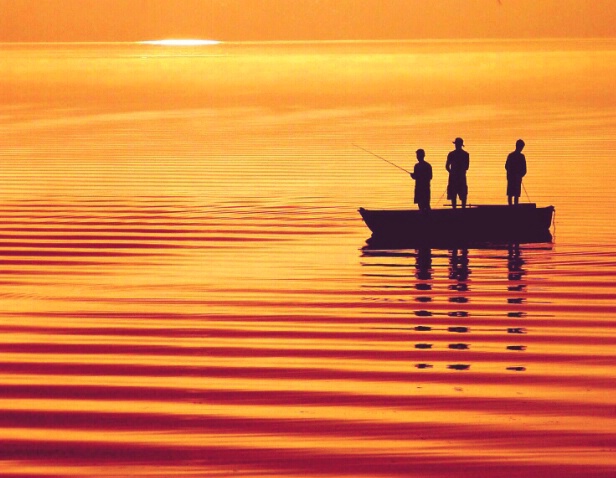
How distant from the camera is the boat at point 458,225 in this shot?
22766mm

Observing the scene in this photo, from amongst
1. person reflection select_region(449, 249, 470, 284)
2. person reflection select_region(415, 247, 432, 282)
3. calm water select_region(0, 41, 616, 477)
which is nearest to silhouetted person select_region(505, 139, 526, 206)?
calm water select_region(0, 41, 616, 477)

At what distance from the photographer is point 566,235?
2400 cm

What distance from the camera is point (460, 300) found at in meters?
17.4

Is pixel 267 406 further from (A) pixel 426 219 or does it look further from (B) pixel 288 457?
(A) pixel 426 219

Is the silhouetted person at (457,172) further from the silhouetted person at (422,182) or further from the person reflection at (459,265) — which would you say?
the person reflection at (459,265)

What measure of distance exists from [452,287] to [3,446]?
867cm

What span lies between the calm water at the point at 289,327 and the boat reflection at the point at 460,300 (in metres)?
0.05

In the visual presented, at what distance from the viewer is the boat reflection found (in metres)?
14.0

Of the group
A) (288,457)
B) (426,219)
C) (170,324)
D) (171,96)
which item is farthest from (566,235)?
(171,96)

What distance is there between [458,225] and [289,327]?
7.75m

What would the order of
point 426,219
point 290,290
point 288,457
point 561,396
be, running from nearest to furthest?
point 288,457 < point 561,396 < point 290,290 < point 426,219

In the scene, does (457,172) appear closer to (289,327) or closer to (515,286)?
(515,286)

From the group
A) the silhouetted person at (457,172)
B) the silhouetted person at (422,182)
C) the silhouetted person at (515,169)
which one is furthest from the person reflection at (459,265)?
the silhouetted person at (515,169)

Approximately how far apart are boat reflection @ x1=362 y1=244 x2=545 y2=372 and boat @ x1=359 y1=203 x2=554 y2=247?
329 millimetres
